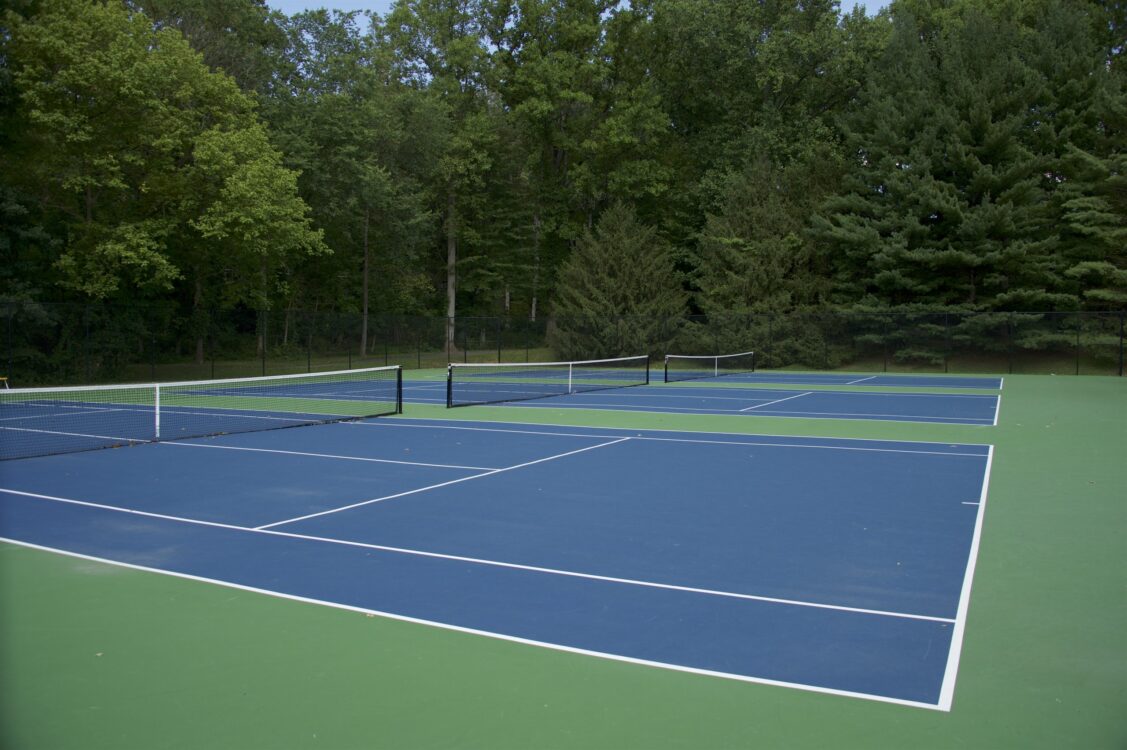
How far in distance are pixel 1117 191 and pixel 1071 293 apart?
4.64 meters

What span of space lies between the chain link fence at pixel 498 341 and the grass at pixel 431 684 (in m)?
23.6

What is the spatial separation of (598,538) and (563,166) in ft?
150

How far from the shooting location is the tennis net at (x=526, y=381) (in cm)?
2312

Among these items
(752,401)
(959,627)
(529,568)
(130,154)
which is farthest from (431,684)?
(130,154)

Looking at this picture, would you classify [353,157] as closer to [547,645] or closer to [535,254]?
[535,254]

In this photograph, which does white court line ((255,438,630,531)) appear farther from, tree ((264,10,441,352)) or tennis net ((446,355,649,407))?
tree ((264,10,441,352))

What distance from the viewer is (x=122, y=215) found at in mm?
30750

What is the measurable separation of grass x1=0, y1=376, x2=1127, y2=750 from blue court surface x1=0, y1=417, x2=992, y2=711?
0.82ft

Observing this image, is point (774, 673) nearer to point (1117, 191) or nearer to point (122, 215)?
point (122, 215)

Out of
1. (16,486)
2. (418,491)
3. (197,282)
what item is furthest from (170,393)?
(418,491)

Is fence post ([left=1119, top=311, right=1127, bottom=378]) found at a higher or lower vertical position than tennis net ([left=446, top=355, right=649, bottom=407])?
higher

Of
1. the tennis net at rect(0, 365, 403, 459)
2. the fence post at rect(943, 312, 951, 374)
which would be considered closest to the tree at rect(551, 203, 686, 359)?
the fence post at rect(943, 312, 951, 374)

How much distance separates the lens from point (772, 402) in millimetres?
22359

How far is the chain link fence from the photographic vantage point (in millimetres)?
27844
